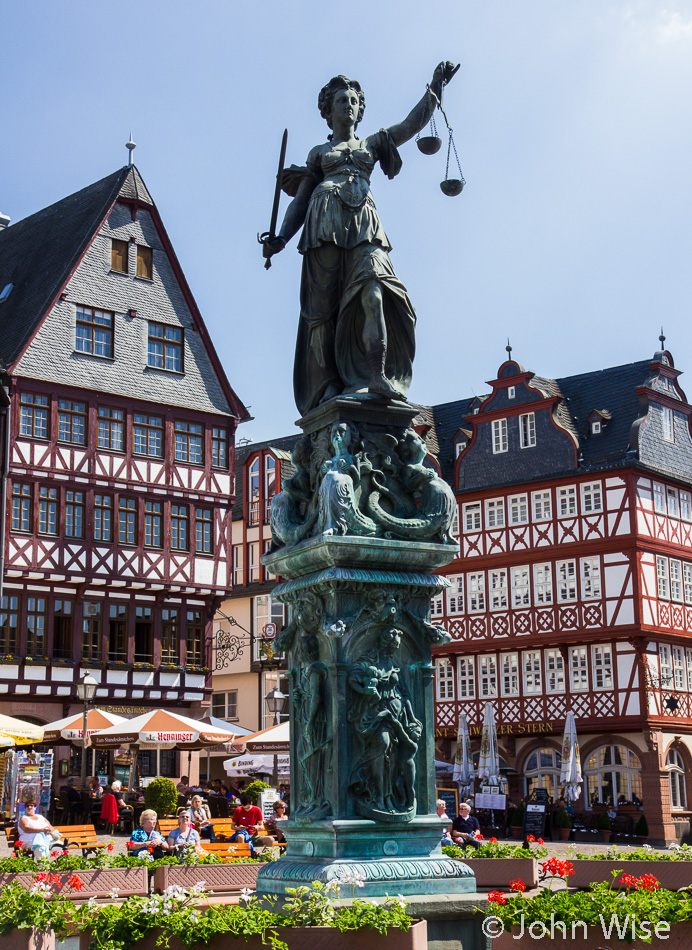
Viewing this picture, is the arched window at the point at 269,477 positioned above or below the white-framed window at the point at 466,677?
above

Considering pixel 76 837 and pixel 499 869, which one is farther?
pixel 76 837

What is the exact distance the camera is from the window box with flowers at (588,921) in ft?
20.9

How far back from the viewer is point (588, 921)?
6.41m

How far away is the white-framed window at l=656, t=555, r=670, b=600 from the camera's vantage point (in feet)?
136

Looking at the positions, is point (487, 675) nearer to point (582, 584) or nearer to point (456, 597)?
point (456, 597)

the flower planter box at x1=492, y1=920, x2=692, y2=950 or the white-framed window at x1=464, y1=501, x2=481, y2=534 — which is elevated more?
the white-framed window at x1=464, y1=501, x2=481, y2=534

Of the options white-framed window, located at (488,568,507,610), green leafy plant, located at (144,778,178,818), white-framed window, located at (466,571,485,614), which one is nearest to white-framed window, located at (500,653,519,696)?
white-framed window, located at (488,568,507,610)

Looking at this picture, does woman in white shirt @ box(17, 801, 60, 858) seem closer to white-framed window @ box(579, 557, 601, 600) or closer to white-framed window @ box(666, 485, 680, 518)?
white-framed window @ box(579, 557, 601, 600)

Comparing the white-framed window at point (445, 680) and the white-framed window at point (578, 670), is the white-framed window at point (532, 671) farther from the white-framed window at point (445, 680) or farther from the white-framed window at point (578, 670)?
the white-framed window at point (445, 680)

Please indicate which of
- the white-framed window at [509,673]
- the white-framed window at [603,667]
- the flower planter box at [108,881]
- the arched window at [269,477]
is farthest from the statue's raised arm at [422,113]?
the arched window at [269,477]

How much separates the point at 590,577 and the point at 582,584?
0.35m

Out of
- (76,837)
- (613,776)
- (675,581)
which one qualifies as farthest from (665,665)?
(76,837)

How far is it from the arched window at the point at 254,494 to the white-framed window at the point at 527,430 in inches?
447

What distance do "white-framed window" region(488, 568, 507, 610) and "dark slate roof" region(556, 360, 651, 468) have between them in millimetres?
4594
